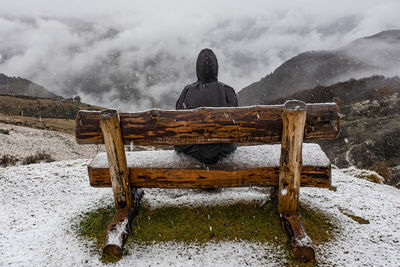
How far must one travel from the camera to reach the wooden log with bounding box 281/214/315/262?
138 inches

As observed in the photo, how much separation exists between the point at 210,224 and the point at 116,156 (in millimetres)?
2113

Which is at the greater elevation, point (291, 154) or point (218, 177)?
point (291, 154)

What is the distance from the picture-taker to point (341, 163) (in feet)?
68.9

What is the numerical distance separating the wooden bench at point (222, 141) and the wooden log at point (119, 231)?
15 millimetres

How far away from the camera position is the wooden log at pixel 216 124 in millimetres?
3582

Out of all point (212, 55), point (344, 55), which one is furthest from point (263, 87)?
point (212, 55)

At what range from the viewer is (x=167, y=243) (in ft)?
13.2

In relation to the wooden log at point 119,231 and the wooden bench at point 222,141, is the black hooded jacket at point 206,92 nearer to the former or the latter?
the wooden bench at point 222,141

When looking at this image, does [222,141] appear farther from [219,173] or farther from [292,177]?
[292,177]

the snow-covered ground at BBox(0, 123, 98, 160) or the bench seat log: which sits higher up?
the bench seat log

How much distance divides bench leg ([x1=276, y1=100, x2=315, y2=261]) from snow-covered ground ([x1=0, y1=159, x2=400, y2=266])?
1.07 feet

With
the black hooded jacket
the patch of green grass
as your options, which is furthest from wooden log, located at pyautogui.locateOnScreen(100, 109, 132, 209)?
the black hooded jacket

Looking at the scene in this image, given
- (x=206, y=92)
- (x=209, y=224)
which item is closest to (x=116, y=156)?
(x=209, y=224)

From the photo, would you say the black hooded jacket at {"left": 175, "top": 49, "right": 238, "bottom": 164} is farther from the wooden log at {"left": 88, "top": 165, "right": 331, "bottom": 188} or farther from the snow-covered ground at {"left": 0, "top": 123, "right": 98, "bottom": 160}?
the snow-covered ground at {"left": 0, "top": 123, "right": 98, "bottom": 160}
